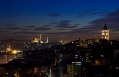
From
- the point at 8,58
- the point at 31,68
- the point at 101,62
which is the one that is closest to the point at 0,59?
the point at 8,58

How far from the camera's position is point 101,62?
21156mm

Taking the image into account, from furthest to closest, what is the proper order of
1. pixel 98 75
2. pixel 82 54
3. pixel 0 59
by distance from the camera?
1. pixel 0 59
2. pixel 82 54
3. pixel 98 75

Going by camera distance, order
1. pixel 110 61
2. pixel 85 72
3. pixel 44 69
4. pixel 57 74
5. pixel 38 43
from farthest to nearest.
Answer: pixel 38 43 < pixel 44 69 < pixel 57 74 < pixel 110 61 < pixel 85 72

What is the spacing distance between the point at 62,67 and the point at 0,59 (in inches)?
1016

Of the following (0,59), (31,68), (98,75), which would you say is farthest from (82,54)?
(0,59)

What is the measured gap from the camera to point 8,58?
5116 cm

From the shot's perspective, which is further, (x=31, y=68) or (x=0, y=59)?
(x=0, y=59)

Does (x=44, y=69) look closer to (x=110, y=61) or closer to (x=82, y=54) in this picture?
(x=82, y=54)

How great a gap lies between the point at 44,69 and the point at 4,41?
4470 cm

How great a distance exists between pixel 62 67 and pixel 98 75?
745 cm

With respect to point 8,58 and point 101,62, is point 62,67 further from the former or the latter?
point 8,58

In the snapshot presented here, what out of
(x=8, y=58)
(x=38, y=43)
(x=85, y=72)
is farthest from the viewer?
(x=38, y=43)

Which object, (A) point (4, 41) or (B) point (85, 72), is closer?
(B) point (85, 72)

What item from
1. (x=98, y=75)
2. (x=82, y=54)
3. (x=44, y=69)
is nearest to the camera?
(x=98, y=75)
